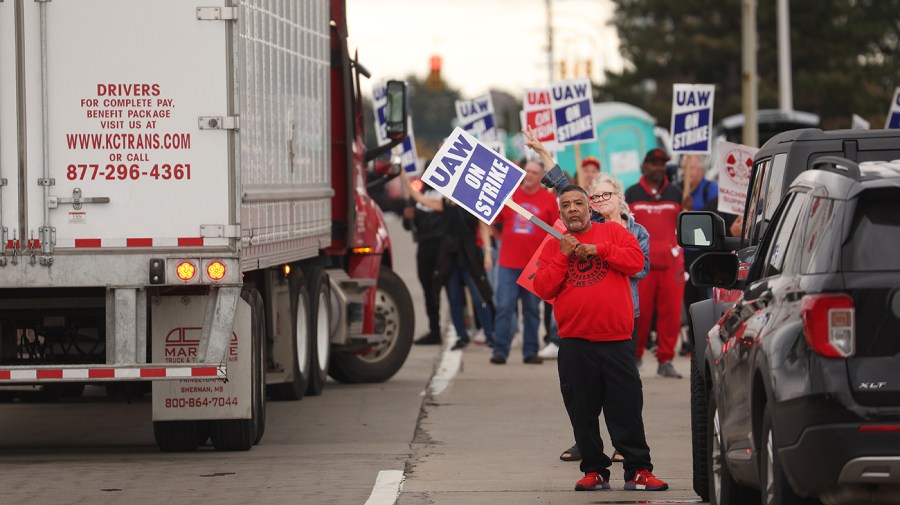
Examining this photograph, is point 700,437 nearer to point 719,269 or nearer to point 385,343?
point 719,269

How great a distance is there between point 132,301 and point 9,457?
1.66 metres

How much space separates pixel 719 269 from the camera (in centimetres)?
848

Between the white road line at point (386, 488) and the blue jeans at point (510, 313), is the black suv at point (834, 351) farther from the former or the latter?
the blue jeans at point (510, 313)

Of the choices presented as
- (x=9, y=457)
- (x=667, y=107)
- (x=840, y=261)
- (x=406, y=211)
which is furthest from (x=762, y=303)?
(x=667, y=107)

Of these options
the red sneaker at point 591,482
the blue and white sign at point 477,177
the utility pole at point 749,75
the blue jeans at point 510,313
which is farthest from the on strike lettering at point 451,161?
the utility pole at point 749,75

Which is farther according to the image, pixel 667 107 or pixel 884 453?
pixel 667 107

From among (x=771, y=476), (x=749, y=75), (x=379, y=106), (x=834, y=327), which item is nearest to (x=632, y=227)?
(x=771, y=476)

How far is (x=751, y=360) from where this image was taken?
23.2 feet


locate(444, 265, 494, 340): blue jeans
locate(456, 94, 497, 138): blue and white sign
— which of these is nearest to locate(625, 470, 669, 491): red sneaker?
locate(444, 265, 494, 340): blue jeans

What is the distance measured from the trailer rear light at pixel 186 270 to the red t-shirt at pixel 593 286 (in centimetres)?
223

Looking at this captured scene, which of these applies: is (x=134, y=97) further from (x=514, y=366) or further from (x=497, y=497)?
(x=514, y=366)

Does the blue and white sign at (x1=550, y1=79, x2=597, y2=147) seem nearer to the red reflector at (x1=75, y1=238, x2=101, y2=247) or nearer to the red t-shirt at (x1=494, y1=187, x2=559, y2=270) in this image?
the red t-shirt at (x1=494, y1=187, x2=559, y2=270)

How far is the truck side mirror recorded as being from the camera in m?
16.5

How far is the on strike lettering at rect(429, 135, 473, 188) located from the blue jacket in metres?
0.46
